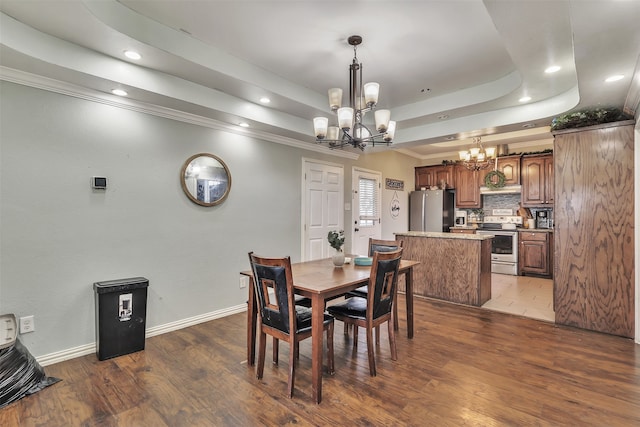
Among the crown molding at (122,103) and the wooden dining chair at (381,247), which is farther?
the wooden dining chair at (381,247)

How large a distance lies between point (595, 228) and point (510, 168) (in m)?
3.43

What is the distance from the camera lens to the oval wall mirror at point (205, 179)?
3424 mm

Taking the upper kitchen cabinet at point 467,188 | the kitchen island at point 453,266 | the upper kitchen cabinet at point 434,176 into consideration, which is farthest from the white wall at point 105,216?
the upper kitchen cabinet at point 467,188

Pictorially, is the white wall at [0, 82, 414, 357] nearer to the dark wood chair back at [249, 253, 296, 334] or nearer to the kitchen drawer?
the dark wood chair back at [249, 253, 296, 334]

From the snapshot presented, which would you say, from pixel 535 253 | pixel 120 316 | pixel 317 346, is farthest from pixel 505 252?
pixel 120 316

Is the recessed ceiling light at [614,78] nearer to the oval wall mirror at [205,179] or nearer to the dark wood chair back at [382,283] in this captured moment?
the dark wood chair back at [382,283]

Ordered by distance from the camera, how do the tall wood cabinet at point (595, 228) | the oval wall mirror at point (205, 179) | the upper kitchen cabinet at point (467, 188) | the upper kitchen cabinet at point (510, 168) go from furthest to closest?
the upper kitchen cabinet at point (467, 188) → the upper kitchen cabinet at point (510, 168) → the oval wall mirror at point (205, 179) → the tall wood cabinet at point (595, 228)

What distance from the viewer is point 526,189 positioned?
20.2ft

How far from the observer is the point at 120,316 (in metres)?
2.73

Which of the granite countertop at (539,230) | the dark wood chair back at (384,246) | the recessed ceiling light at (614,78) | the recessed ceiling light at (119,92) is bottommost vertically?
the dark wood chair back at (384,246)

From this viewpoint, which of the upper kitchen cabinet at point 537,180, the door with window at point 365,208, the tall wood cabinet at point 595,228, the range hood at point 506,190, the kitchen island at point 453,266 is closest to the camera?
the tall wood cabinet at point 595,228

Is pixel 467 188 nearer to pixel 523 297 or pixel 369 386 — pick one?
pixel 523 297

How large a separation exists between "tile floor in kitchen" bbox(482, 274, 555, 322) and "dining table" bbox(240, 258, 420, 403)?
5.81ft

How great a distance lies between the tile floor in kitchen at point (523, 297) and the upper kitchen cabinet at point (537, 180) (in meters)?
1.44
